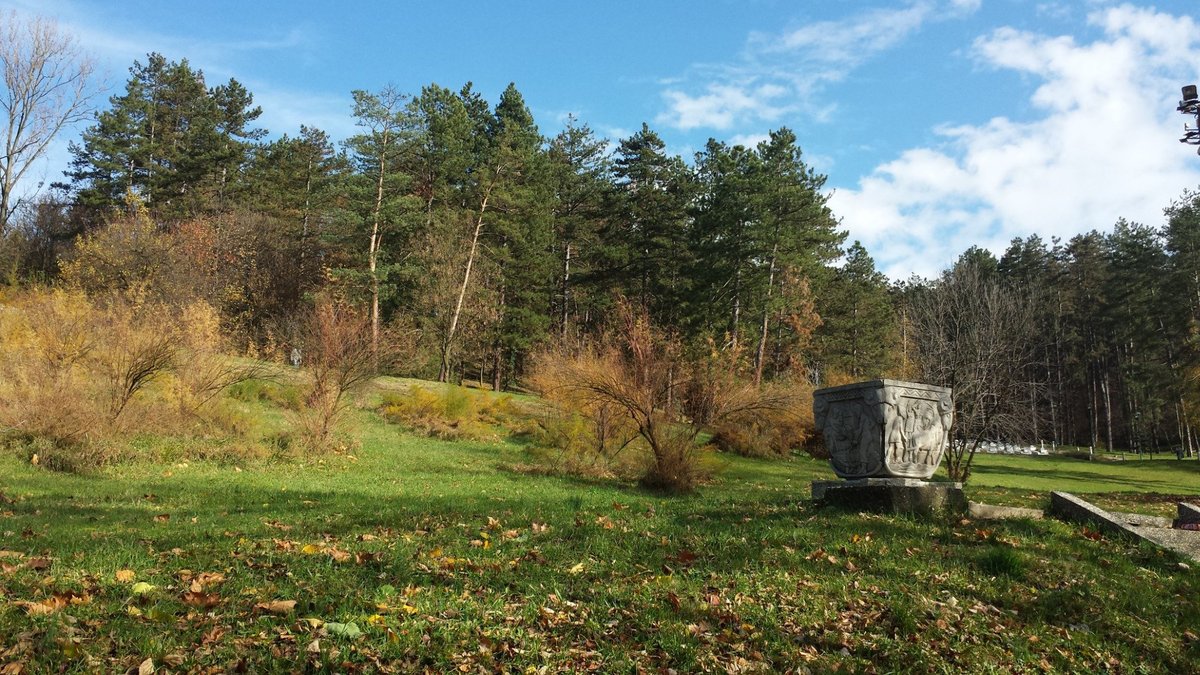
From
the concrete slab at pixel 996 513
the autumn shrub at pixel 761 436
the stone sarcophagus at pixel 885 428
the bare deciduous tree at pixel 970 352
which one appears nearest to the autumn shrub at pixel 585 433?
Answer: the stone sarcophagus at pixel 885 428

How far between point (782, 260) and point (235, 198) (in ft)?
118

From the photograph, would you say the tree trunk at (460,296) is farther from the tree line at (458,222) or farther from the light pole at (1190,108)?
the light pole at (1190,108)

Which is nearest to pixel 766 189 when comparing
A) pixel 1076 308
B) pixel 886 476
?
pixel 886 476

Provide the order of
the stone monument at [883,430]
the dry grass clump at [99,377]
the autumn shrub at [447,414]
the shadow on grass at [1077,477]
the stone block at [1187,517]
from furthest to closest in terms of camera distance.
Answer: the shadow on grass at [1077,477] → the autumn shrub at [447,414] → the dry grass clump at [99,377] → the stone monument at [883,430] → the stone block at [1187,517]

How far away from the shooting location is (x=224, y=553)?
5672 mm

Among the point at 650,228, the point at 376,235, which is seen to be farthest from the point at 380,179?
the point at 650,228

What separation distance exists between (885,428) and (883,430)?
5 cm

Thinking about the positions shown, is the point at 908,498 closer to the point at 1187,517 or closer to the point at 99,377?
the point at 1187,517

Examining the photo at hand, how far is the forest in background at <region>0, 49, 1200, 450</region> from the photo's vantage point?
37.8m

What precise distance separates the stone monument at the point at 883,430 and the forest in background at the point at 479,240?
23.0 meters

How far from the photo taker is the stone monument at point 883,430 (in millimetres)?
10516

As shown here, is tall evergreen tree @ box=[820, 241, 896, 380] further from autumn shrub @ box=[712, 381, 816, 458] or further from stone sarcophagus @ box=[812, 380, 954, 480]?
stone sarcophagus @ box=[812, 380, 954, 480]

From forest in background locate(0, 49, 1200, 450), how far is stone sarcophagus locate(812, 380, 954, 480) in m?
23.0

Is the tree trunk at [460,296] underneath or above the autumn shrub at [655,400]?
above
